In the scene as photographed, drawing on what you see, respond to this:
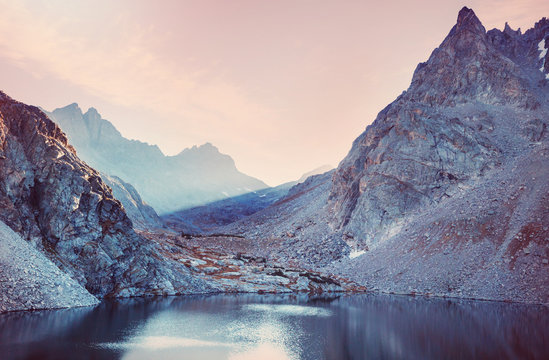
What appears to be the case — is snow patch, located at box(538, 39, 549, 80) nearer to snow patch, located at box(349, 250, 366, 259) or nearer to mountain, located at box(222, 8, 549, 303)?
mountain, located at box(222, 8, 549, 303)

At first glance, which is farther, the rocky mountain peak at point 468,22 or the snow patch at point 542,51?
the rocky mountain peak at point 468,22

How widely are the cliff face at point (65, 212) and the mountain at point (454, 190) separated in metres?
51.7

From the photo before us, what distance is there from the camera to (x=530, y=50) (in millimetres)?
151875

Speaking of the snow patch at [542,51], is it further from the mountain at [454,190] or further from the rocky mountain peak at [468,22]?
the rocky mountain peak at [468,22]

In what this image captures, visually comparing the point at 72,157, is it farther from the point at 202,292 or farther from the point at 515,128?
the point at 515,128

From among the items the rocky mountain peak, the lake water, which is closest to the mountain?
the rocky mountain peak

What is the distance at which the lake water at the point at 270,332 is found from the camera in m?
32.6

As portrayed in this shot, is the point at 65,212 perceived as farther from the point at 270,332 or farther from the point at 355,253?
the point at 355,253

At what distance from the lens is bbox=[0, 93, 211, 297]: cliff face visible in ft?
173

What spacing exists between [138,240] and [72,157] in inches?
677

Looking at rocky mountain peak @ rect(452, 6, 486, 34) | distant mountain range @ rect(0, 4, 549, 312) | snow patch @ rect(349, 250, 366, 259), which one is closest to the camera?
distant mountain range @ rect(0, 4, 549, 312)

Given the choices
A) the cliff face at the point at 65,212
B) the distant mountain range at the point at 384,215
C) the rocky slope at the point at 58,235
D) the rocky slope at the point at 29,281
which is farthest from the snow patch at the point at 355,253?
the rocky slope at the point at 29,281

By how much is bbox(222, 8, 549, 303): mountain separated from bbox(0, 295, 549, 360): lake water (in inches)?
562

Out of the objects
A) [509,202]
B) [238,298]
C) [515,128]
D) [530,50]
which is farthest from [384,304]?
[530,50]
